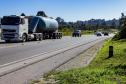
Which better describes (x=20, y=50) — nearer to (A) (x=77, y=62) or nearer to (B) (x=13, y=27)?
(A) (x=77, y=62)

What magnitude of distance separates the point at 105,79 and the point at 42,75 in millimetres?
2981

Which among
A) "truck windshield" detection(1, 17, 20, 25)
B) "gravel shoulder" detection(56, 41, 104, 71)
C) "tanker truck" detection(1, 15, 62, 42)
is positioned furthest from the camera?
"tanker truck" detection(1, 15, 62, 42)

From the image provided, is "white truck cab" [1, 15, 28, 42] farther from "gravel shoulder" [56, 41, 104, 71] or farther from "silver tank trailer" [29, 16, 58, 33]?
"gravel shoulder" [56, 41, 104, 71]

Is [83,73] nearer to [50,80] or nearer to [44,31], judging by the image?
[50,80]

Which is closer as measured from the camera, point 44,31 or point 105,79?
point 105,79

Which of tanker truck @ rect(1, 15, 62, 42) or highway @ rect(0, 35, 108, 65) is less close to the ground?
tanker truck @ rect(1, 15, 62, 42)

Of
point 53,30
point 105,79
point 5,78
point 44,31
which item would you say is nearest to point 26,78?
Result: point 5,78

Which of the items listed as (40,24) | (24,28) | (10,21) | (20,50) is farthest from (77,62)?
(40,24)

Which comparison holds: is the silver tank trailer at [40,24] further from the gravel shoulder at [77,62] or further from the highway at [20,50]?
the gravel shoulder at [77,62]

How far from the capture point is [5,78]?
45.4 ft

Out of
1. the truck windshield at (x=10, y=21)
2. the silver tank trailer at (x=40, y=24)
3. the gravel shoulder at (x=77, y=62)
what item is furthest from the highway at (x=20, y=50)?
the silver tank trailer at (x=40, y=24)

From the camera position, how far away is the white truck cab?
148 feet

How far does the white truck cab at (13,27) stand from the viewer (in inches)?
1770

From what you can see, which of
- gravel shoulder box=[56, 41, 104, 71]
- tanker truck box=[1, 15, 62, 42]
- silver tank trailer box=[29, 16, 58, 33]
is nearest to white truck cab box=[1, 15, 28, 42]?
tanker truck box=[1, 15, 62, 42]
